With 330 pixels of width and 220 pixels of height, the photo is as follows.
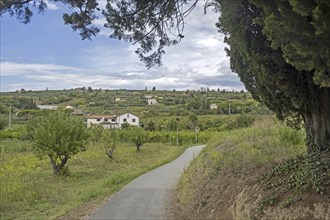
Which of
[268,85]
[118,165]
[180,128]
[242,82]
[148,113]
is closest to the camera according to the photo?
[268,85]

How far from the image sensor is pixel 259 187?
22.4ft

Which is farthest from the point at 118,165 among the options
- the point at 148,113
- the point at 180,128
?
the point at 148,113

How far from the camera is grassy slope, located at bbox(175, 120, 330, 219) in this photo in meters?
5.55

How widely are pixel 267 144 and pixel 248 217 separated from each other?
6.63 metres

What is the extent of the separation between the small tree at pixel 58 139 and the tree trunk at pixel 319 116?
57.0ft

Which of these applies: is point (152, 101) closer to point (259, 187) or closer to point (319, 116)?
point (319, 116)

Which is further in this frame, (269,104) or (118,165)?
(118,165)

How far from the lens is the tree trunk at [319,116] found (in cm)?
745

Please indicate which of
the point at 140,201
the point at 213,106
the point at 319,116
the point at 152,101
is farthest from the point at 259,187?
the point at 152,101

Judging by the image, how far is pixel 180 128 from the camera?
66500 millimetres

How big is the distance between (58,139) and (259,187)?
18.0m

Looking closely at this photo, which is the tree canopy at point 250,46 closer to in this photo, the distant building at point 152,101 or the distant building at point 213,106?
the distant building at point 213,106

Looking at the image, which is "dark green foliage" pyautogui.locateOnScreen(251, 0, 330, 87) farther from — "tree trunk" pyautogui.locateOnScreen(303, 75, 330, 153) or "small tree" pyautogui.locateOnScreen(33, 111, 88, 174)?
"small tree" pyautogui.locateOnScreen(33, 111, 88, 174)

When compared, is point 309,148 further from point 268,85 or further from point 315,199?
point 315,199
